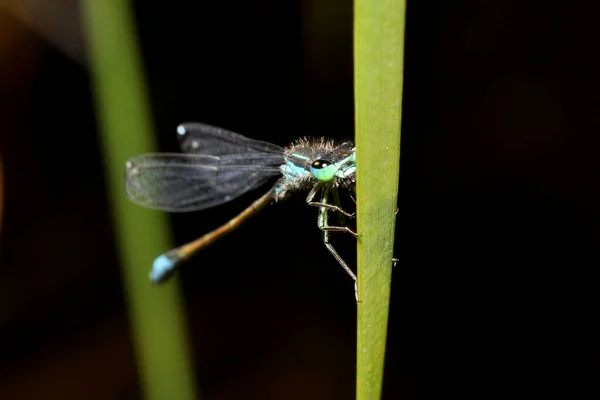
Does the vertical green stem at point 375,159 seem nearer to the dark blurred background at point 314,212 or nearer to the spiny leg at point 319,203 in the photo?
the spiny leg at point 319,203

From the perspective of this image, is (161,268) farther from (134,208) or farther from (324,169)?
(324,169)

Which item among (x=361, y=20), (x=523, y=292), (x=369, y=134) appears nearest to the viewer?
(x=361, y=20)

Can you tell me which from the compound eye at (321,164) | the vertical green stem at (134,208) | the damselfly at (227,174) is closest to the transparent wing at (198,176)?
the damselfly at (227,174)

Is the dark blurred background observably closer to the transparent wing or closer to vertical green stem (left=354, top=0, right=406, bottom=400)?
the transparent wing

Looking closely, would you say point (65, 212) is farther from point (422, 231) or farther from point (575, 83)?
point (575, 83)

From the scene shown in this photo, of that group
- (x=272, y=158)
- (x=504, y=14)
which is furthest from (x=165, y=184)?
(x=504, y=14)

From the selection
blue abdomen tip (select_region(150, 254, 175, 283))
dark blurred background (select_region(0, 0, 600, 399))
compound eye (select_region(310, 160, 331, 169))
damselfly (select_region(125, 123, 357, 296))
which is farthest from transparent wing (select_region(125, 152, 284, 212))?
dark blurred background (select_region(0, 0, 600, 399))
